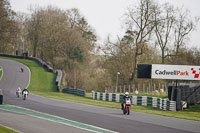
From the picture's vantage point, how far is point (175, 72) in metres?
37.3

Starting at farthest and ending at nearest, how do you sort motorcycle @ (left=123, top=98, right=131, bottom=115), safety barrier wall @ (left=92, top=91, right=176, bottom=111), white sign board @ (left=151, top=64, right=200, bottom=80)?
white sign board @ (left=151, top=64, right=200, bottom=80), safety barrier wall @ (left=92, top=91, right=176, bottom=111), motorcycle @ (left=123, top=98, right=131, bottom=115)

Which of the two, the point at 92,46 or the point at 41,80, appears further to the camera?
the point at 92,46

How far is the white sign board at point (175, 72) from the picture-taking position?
3723cm

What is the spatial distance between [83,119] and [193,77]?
17.6 meters

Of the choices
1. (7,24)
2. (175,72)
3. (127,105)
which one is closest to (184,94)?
(175,72)

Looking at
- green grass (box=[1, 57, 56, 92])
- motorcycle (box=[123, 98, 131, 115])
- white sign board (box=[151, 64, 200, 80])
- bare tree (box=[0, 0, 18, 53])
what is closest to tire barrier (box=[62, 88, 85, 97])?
green grass (box=[1, 57, 56, 92])

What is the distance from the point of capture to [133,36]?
6372cm

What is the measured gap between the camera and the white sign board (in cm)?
3723

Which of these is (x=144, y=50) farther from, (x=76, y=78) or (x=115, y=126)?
(x=115, y=126)

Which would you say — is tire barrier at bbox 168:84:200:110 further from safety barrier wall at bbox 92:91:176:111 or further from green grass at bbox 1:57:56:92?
green grass at bbox 1:57:56:92

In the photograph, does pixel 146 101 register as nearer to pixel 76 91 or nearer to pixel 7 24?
pixel 76 91

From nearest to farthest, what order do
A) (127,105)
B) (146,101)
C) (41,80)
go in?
(127,105) → (146,101) → (41,80)

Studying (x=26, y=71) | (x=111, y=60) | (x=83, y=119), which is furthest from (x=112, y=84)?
(x=83, y=119)

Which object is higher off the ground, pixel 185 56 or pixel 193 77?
pixel 185 56
